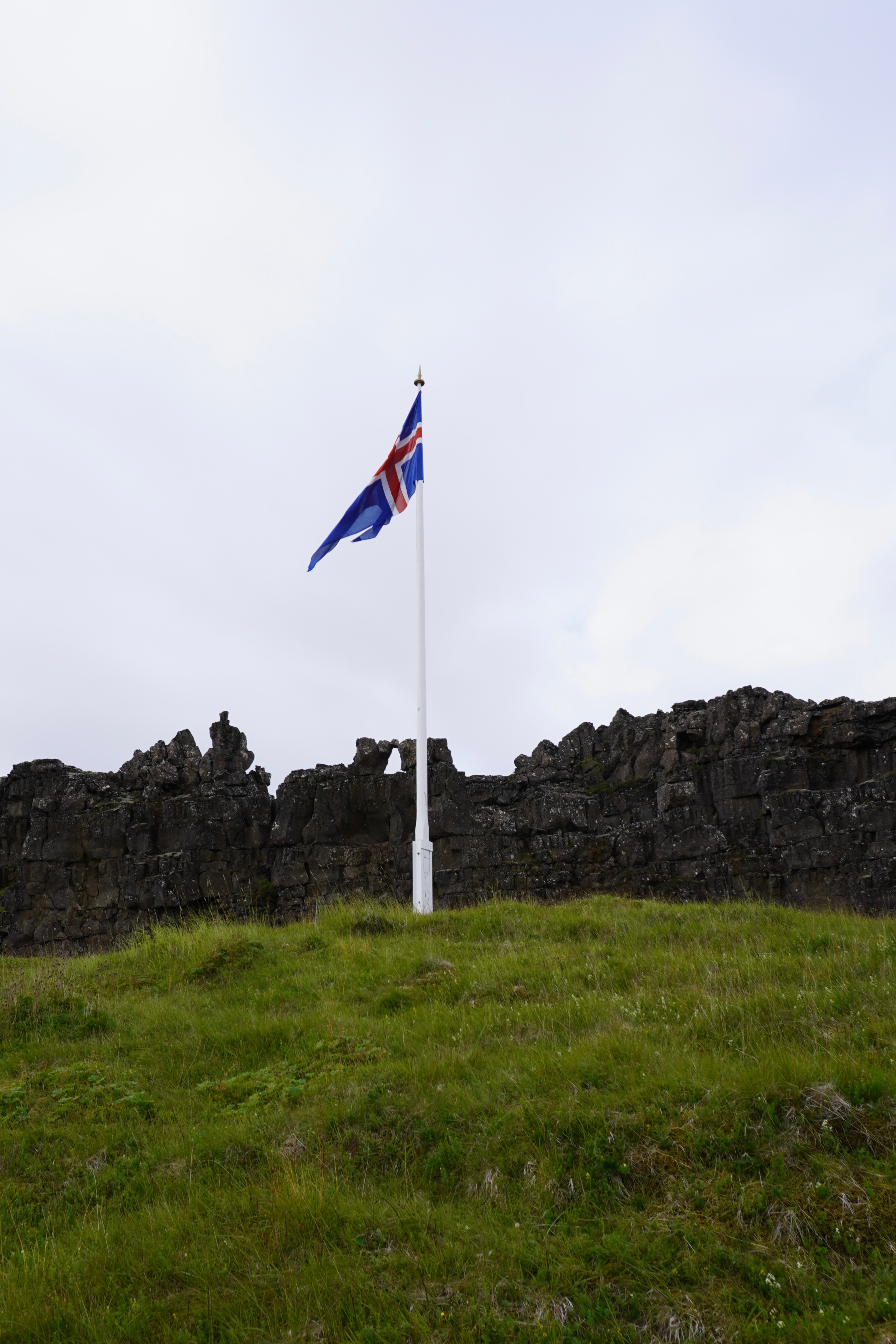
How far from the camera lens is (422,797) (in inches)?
615

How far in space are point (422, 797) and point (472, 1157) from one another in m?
9.81

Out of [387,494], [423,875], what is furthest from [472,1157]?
[387,494]

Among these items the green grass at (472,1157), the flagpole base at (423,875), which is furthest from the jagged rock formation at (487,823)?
the green grass at (472,1157)

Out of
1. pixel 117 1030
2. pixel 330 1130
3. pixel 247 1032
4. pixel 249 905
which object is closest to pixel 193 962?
pixel 117 1030

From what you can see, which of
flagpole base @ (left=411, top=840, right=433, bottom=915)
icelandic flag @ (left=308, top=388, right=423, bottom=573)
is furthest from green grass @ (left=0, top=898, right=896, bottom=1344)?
icelandic flag @ (left=308, top=388, right=423, bottom=573)

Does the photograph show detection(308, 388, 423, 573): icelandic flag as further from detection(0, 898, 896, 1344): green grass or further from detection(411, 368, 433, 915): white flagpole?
detection(0, 898, 896, 1344): green grass

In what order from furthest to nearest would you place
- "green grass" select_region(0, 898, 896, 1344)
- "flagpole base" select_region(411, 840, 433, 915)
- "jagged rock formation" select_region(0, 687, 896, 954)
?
1. "jagged rock formation" select_region(0, 687, 896, 954)
2. "flagpole base" select_region(411, 840, 433, 915)
3. "green grass" select_region(0, 898, 896, 1344)

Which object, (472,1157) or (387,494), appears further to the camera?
(387,494)

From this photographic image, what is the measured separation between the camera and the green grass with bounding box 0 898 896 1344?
4574 millimetres

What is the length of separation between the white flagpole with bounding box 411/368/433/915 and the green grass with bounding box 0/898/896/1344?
4996 mm

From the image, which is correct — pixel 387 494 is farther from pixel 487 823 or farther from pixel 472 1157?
pixel 472 1157

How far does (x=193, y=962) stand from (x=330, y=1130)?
225 inches

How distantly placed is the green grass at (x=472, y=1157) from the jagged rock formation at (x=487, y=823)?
789cm

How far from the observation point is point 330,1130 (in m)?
6.47
